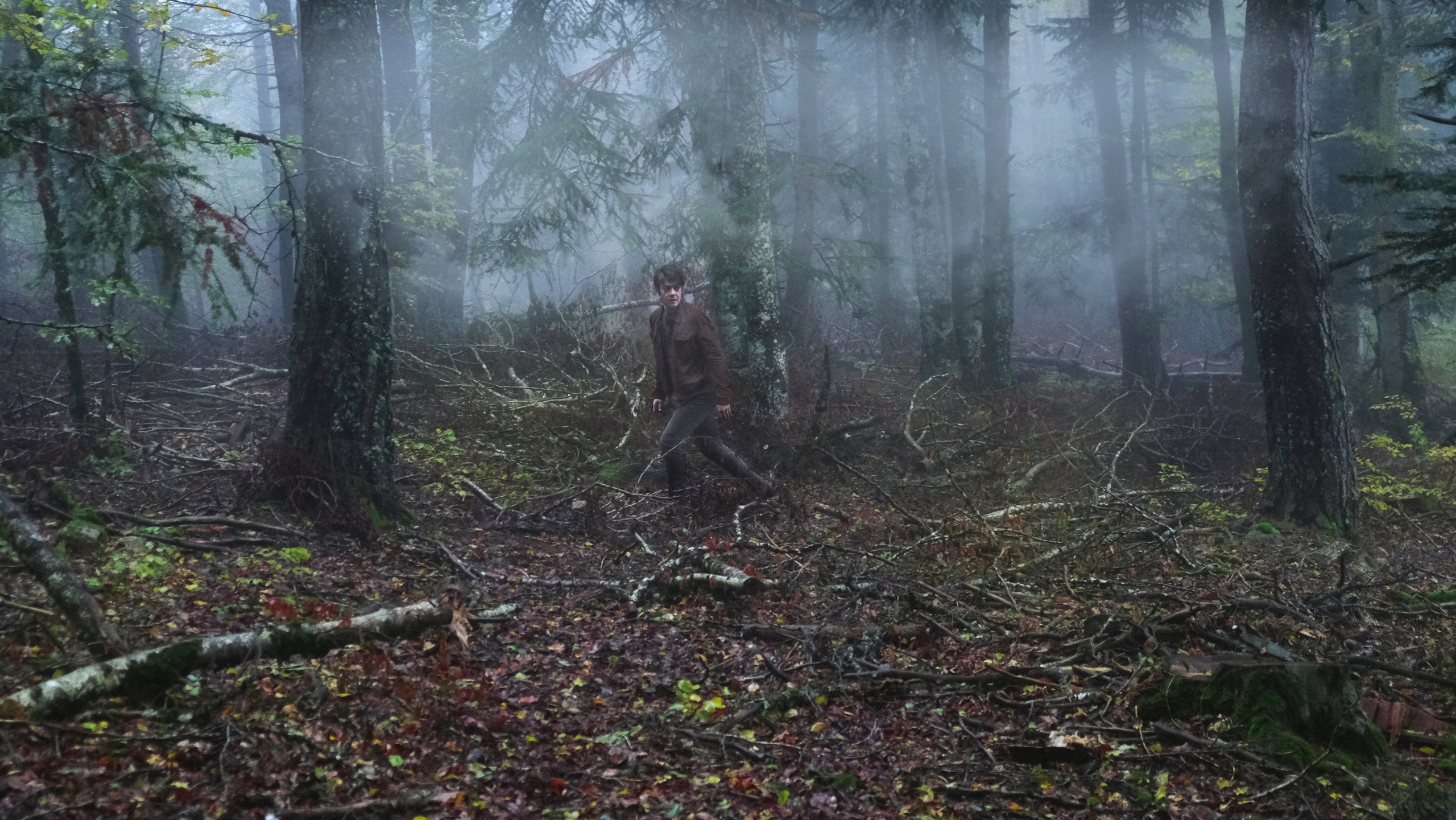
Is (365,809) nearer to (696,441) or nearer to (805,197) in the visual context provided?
(696,441)

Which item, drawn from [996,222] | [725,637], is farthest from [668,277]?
[996,222]

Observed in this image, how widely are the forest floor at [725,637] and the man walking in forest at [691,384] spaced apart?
0.27m

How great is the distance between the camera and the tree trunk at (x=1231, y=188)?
14.8m

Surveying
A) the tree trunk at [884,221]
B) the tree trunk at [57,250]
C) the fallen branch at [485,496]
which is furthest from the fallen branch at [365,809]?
the tree trunk at [884,221]

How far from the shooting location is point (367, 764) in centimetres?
373

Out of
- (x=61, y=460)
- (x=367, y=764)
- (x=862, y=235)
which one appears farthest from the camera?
(x=862, y=235)

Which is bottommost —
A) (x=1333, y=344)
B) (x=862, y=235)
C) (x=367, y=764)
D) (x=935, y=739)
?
(x=935, y=739)

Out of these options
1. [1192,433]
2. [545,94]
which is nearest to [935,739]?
[1192,433]

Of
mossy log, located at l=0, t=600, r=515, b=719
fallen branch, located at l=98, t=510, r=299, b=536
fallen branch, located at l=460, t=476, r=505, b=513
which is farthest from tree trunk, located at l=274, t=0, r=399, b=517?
mossy log, located at l=0, t=600, r=515, b=719

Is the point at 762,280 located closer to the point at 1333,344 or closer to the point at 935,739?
the point at 1333,344

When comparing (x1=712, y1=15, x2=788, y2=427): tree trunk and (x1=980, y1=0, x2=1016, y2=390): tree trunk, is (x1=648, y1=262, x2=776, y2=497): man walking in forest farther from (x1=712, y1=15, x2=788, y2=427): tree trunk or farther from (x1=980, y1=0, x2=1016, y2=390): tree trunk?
(x1=980, y1=0, x2=1016, y2=390): tree trunk

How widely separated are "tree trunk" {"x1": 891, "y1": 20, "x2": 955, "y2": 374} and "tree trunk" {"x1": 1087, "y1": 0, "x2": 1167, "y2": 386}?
3178 millimetres

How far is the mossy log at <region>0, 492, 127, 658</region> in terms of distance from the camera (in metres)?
4.09

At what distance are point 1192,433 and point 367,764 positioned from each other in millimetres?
11386
